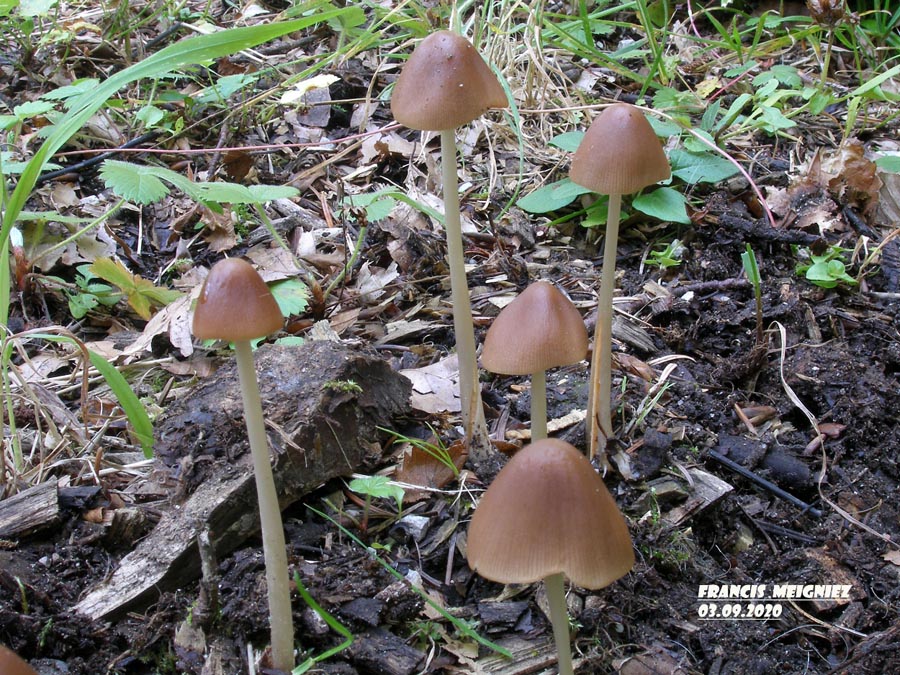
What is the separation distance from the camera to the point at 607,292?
3.04 metres

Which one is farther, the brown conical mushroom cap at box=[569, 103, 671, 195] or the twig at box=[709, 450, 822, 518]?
the twig at box=[709, 450, 822, 518]

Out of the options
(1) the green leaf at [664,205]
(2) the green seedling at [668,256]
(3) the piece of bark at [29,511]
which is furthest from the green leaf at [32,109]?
(2) the green seedling at [668,256]

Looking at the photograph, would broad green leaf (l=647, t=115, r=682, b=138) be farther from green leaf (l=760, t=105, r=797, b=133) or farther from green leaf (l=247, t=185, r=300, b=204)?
green leaf (l=247, t=185, r=300, b=204)

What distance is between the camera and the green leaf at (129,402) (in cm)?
284

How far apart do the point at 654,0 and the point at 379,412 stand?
504cm

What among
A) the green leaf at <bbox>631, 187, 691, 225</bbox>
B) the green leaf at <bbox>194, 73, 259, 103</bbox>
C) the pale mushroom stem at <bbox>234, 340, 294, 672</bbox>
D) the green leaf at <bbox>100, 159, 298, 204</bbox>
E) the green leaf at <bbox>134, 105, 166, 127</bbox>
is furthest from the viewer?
the green leaf at <bbox>194, 73, 259, 103</bbox>

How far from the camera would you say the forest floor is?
8.39ft

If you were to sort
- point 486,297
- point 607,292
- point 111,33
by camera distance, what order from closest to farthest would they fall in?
point 607,292 < point 486,297 < point 111,33

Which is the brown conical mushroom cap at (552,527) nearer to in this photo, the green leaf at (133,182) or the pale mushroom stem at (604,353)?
the pale mushroom stem at (604,353)

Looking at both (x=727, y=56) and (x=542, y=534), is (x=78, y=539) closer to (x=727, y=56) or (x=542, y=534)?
(x=542, y=534)

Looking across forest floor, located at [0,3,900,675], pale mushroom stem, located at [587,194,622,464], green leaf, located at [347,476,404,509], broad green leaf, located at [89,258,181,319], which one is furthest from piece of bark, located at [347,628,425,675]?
broad green leaf, located at [89,258,181,319]

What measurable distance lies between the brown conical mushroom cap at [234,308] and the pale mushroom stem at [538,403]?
103cm

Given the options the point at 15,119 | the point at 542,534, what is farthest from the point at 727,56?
the point at 542,534

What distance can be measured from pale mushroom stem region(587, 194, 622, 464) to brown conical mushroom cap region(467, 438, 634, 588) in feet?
4.08
